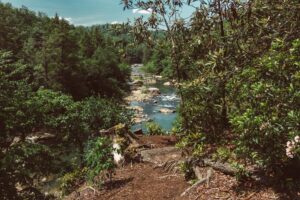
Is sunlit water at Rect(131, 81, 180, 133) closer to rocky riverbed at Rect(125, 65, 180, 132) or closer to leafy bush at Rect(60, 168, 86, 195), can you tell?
rocky riverbed at Rect(125, 65, 180, 132)

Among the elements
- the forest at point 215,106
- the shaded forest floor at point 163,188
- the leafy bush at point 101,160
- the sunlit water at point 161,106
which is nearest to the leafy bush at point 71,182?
the forest at point 215,106

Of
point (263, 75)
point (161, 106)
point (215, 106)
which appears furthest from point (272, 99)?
point (161, 106)

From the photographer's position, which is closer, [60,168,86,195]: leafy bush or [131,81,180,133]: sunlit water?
[60,168,86,195]: leafy bush

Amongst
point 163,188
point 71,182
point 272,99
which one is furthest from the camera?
point 71,182

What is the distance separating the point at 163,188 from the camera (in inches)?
471

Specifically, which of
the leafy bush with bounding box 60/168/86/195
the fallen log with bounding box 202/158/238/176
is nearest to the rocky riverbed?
the leafy bush with bounding box 60/168/86/195

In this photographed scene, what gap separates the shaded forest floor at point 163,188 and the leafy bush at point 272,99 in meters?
1.86

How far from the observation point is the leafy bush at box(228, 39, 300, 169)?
625cm

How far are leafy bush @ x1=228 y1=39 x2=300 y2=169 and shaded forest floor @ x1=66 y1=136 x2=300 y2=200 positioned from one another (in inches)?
73.1

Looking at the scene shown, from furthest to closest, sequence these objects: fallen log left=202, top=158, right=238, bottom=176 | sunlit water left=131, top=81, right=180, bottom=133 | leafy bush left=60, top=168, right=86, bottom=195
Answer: sunlit water left=131, top=81, right=180, bottom=133 → leafy bush left=60, top=168, right=86, bottom=195 → fallen log left=202, top=158, right=238, bottom=176

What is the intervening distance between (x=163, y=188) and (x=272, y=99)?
20.4ft

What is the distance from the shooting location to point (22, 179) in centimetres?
1194

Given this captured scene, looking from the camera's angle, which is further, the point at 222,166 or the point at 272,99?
the point at 222,166

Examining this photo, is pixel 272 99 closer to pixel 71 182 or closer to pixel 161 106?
pixel 71 182
